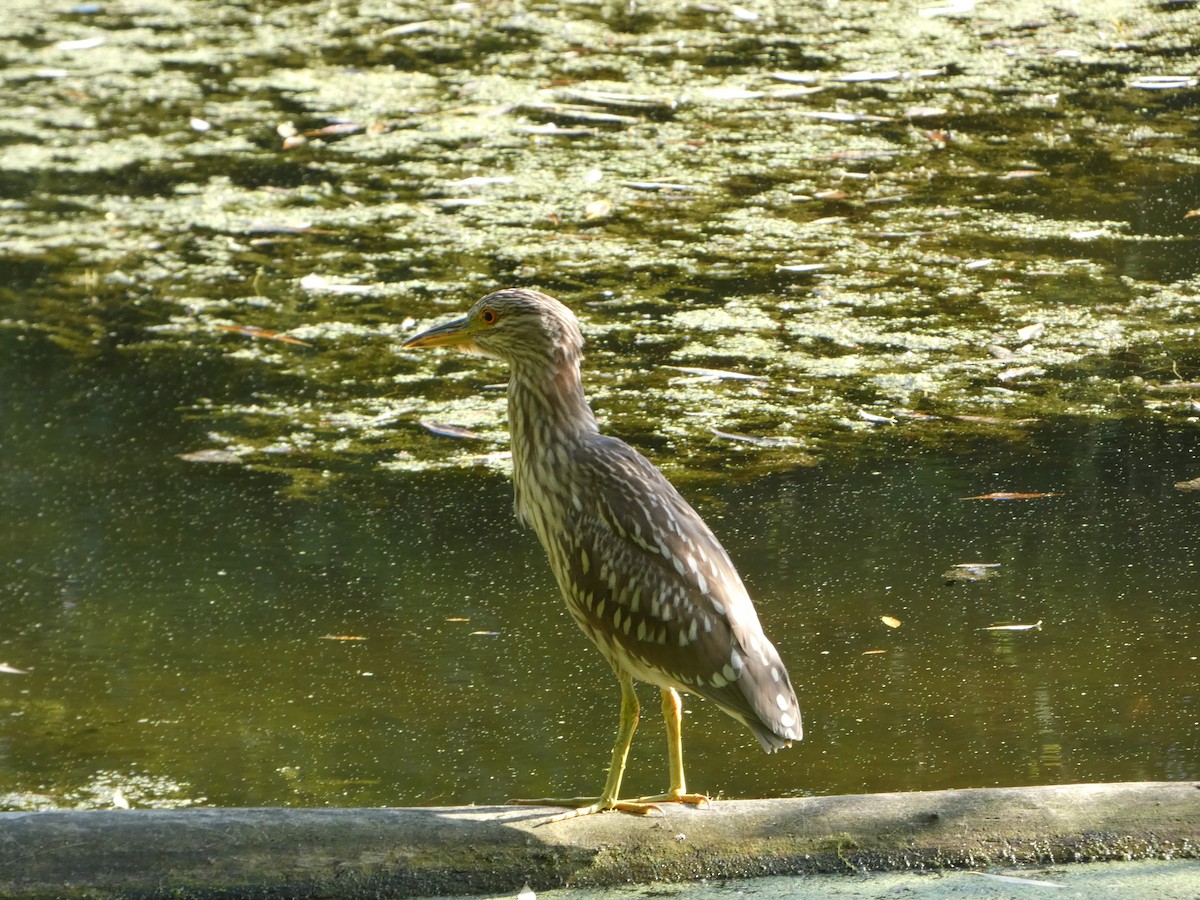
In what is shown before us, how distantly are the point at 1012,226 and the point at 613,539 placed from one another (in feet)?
13.4

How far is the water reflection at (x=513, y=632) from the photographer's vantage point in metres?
3.95

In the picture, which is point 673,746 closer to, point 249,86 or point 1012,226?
point 1012,226

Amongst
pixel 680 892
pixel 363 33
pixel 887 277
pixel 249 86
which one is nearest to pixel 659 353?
pixel 887 277

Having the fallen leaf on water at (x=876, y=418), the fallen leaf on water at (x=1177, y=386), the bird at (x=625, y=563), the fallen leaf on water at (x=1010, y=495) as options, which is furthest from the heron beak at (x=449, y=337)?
the fallen leaf on water at (x=1177, y=386)

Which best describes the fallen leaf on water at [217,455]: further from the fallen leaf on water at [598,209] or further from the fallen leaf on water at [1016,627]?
the fallen leaf on water at [1016,627]

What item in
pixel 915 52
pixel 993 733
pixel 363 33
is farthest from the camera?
pixel 363 33

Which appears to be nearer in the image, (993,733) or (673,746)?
(673,746)

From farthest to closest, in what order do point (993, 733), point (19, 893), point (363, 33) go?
point (363, 33) → point (993, 733) → point (19, 893)

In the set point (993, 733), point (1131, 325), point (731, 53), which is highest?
point (731, 53)

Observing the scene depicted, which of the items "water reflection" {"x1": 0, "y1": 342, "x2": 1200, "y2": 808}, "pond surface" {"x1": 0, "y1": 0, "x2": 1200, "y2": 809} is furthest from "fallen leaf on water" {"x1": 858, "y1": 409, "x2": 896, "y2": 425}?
"water reflection" {"x1": 0, "y1": 342, "x2": 1200, "y2": 808}

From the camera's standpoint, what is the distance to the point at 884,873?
3031mm

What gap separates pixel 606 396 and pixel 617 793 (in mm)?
2502

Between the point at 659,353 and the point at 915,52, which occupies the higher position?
the point at 915,52

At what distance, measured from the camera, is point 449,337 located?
12.7 ft
